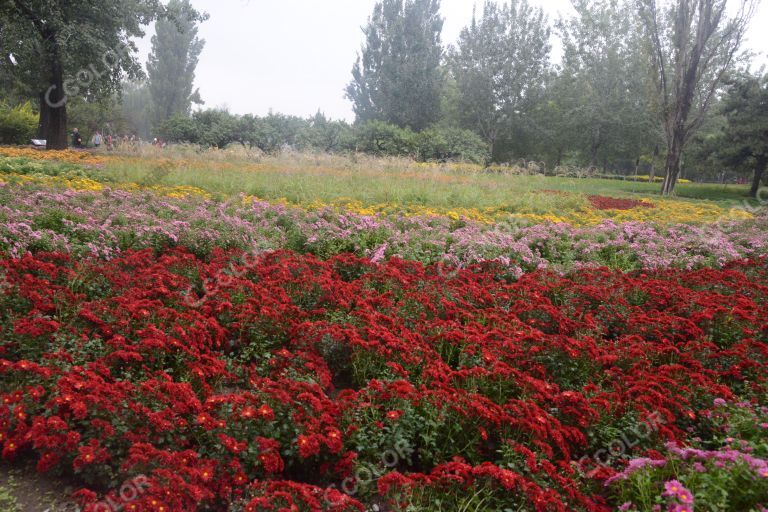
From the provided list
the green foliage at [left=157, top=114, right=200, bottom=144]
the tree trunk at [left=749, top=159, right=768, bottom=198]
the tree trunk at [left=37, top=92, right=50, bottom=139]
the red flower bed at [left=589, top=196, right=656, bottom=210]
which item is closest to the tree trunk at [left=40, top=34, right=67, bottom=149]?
the tree trunk at [left=37, top=92, right=50, bottom=139]

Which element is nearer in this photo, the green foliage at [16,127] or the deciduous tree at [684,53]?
the deciduous tree at [684,53]

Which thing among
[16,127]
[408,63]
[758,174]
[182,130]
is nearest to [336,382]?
[758,174]

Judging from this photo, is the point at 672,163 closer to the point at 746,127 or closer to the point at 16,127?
the point at 746,127

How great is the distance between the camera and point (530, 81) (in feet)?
109

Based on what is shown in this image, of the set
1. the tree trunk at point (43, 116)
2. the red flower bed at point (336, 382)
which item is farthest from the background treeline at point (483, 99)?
the red flower bed at point (336, 382)

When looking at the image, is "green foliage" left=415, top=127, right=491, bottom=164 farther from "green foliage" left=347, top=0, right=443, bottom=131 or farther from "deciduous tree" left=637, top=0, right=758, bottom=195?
"deciduous tree" left=637, top=0, right=758, bottom=195

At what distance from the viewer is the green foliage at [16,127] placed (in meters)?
25.4

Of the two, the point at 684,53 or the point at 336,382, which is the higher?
the point at 684,53

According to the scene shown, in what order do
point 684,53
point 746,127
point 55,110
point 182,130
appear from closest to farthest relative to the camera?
point 684,53 < point 746,127 < point 55,110 < point 182,130

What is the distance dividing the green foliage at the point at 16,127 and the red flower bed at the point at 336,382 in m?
26.9

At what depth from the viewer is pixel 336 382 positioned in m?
3.52

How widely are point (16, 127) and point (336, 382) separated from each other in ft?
96.8

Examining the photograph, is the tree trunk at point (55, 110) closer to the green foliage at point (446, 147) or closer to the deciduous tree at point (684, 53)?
the green foliage at point (446, 147)

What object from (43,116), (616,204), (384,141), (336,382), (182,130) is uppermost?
(384,141)
